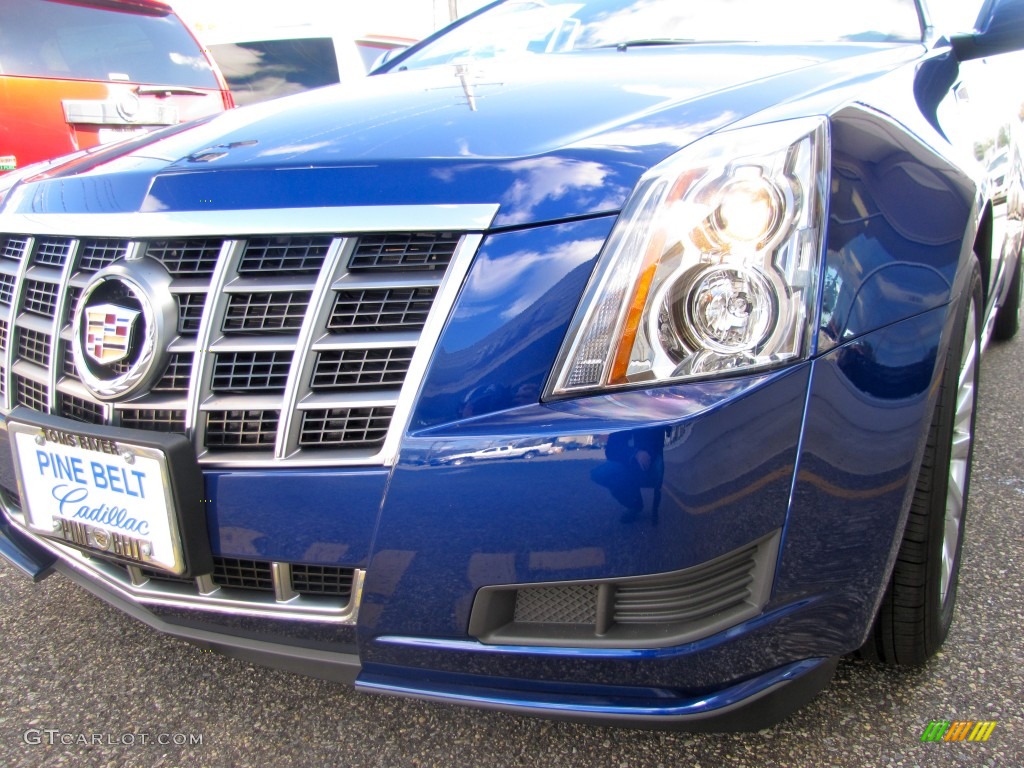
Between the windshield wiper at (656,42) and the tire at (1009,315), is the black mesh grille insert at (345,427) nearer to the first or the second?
the windshield wiper at (656,42)

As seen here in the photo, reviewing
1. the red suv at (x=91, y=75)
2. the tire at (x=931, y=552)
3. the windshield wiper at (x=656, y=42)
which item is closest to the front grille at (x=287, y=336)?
the tire at (x=931, y=552)

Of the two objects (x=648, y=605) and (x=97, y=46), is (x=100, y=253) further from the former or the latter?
(x=97, y=46)

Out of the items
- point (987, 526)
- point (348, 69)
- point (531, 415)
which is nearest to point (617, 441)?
point (531, 415)

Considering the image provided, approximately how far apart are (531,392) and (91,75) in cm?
412

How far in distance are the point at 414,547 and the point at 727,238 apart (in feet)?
2.01

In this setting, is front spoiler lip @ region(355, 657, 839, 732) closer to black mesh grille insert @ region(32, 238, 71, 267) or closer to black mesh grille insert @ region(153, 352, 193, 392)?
black mesh grille insert @ region(153, 352, 193, 392)

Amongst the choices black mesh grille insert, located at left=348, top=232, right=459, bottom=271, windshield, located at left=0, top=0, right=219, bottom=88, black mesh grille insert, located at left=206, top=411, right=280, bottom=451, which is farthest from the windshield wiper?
windshield, located at left=0, top=0, right=219, bottom=88

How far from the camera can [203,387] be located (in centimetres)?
130

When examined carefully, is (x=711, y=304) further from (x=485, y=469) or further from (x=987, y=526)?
(x=987, y=526)

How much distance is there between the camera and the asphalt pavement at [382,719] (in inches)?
58.9

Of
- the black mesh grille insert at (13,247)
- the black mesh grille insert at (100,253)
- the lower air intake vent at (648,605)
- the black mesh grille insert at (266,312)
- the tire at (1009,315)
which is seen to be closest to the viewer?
the lower air intake vent at (648,605)

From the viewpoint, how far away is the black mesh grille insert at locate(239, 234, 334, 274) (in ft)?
4.14

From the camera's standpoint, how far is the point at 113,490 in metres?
1.37

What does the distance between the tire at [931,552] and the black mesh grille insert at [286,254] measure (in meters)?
1.06
